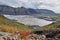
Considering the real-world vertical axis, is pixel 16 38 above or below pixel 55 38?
above

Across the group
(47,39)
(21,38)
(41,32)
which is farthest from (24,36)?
(41,32)

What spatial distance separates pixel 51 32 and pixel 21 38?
566 centimetres

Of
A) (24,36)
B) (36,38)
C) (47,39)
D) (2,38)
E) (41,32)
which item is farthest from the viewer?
(41,32)

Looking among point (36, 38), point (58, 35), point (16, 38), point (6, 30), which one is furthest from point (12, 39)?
point (58, 35)

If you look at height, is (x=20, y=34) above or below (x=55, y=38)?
above

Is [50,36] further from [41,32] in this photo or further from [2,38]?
[2,38]

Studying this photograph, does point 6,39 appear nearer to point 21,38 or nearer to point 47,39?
point 21,38

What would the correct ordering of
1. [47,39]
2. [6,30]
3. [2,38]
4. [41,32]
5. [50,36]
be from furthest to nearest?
1. [41,32]
2. [50,36]
3. [47,39]
4. [6,30]
5. [2,38]

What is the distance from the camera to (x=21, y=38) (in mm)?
9305

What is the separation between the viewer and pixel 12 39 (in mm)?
8875

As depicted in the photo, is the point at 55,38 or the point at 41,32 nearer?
the point at 55,38

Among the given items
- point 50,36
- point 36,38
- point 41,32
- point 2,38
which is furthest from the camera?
point 41,32

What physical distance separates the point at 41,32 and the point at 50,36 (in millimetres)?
1250

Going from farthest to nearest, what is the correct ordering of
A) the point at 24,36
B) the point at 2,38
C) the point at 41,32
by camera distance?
the point at 41,32 → the point at 24,36 → the point at 2,38
